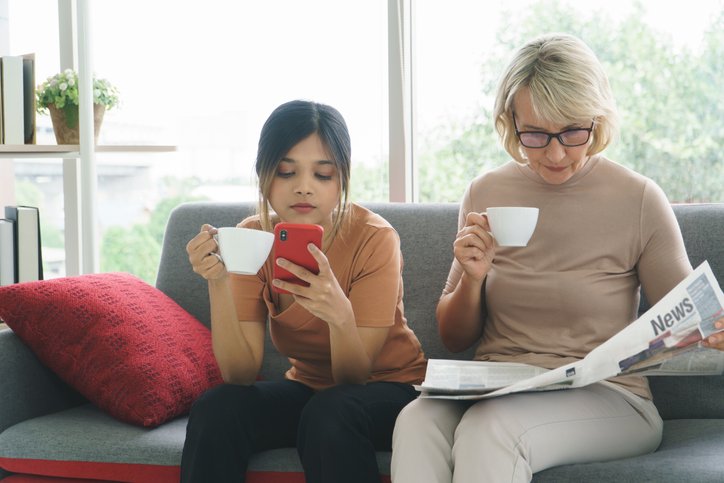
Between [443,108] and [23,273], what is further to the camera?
[443,108]

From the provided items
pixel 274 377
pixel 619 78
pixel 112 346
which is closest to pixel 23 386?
pixel 112 346

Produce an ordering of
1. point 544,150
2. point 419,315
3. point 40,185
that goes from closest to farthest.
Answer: point 544,150, point 419,315, point 40,185

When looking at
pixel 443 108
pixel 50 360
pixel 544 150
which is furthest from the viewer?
pixel 443 108

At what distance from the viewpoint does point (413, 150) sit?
116 inches

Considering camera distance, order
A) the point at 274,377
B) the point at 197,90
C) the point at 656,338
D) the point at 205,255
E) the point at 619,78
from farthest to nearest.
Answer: the point at 197,90
the point at 619,78
the point at 274,377
the point at 205,255
the point at 656,338

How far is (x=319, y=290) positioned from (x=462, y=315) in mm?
398

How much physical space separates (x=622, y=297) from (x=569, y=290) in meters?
0.12

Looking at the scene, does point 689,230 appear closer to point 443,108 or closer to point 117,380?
point 443,108

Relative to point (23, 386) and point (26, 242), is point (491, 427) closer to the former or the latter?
point (23, 386)

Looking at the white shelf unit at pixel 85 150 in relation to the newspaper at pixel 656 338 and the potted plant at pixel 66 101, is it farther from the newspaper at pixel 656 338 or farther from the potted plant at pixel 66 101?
the newspaper at pixel 656 338

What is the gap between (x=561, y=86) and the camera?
1729 mm

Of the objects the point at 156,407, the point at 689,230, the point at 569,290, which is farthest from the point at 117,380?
the point at 689,230

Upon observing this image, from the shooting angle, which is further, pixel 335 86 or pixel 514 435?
pixel 335 86

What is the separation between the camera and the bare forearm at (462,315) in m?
1.83
